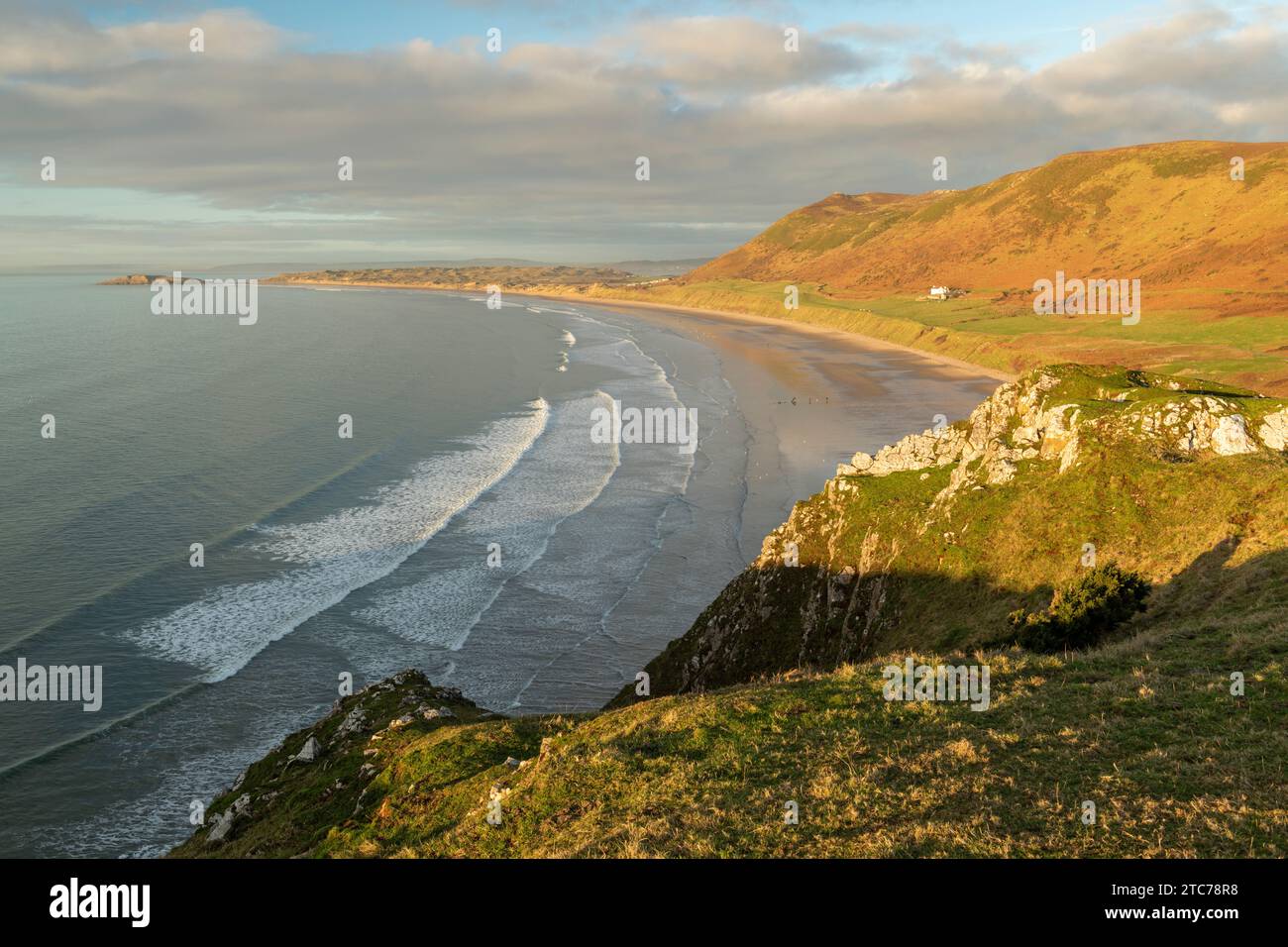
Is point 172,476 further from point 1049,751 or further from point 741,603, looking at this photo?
point 1049,751

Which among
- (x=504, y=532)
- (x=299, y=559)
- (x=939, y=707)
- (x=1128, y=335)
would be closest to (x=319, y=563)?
(x=299, y=559)

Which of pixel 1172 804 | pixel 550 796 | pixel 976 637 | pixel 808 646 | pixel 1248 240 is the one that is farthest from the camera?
pixel 1248 240

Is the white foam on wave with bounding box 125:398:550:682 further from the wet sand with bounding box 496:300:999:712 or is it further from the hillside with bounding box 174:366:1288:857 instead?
the hillside with bounding box 174:366:1288:857

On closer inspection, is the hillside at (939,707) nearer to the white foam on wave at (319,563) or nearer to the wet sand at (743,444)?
the wet sand at (743,444)

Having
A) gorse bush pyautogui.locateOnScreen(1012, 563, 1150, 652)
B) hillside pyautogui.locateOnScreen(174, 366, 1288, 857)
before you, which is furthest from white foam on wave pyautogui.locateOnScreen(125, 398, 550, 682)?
gorse bush pyautogui.locateOnScreen(1012, 563, 1150, 652)

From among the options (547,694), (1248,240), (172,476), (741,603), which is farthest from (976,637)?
(1248,240)
